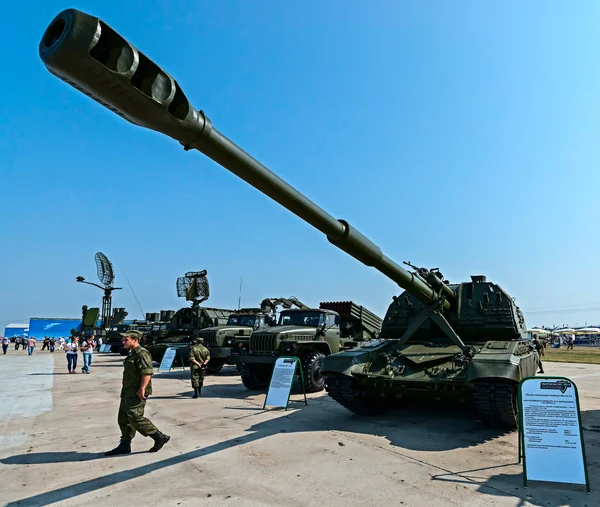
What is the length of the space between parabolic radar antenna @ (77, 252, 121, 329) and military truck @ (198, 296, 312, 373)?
17.9m

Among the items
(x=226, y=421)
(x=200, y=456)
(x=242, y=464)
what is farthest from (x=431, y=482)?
(x=226, y=421)

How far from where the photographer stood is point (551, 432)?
4844mm

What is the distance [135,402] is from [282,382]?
3.70 meters

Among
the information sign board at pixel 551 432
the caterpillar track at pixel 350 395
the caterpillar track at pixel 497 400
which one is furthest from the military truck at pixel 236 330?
the information sign board at pixel 551 432

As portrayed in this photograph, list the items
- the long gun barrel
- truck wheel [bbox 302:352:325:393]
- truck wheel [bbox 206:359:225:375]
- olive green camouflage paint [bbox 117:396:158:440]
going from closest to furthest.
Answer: the long gun barrel
olive green camouflage paint [bbox 117:396:158:440]
truck wheel [bbox 302:352:325:393]
truck wheel [bbox 206:359:225:375]

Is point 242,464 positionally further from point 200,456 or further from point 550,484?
point 550,484

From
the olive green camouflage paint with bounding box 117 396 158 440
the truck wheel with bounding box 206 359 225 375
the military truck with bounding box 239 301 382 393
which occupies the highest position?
the military truck with bounding box 239 301 382 393

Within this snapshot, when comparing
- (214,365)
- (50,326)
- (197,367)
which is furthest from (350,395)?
(50,326)

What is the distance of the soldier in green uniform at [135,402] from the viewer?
573cm

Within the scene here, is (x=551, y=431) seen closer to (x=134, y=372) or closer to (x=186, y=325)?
(x=134, y=372)

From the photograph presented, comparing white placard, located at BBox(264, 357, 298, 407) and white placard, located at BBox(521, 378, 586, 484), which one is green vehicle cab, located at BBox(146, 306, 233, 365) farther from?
white placard, located at BBox(521, 378, 586, 484)

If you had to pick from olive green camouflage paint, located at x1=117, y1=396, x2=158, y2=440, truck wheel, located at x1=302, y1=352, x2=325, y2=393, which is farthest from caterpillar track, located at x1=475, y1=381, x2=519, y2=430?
truck wheel, located at x1=302, y1=352, x2=325, y2=393

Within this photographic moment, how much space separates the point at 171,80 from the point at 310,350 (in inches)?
372

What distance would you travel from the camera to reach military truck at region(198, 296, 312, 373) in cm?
1473
